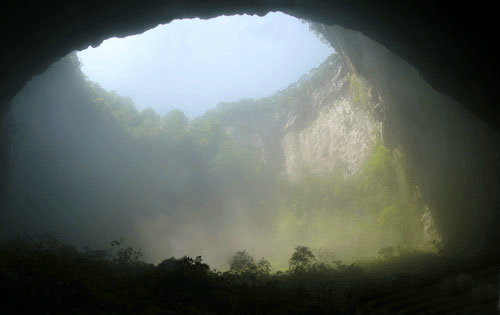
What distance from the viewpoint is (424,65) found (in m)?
10.7

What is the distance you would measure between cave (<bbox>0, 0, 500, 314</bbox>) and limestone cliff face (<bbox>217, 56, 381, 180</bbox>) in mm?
6673

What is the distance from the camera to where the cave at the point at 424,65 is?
7.95 m

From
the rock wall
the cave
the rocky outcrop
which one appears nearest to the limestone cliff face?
the rock wall

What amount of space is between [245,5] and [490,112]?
415 inches

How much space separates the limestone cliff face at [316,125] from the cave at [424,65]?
6.67 metres

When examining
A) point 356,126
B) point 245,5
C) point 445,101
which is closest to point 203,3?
point 245,5

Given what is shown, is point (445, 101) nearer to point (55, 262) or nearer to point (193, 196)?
point (55, 262)

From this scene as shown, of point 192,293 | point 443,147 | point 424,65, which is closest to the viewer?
point 192,293

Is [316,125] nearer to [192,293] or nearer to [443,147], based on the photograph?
[443,147]

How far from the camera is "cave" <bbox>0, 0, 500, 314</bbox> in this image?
7.95m

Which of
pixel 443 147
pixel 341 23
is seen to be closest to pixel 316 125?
pixel 443 147

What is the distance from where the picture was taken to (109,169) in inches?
1133

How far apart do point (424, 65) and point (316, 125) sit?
81.2ft

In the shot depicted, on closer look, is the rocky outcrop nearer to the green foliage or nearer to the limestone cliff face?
the green foliage
